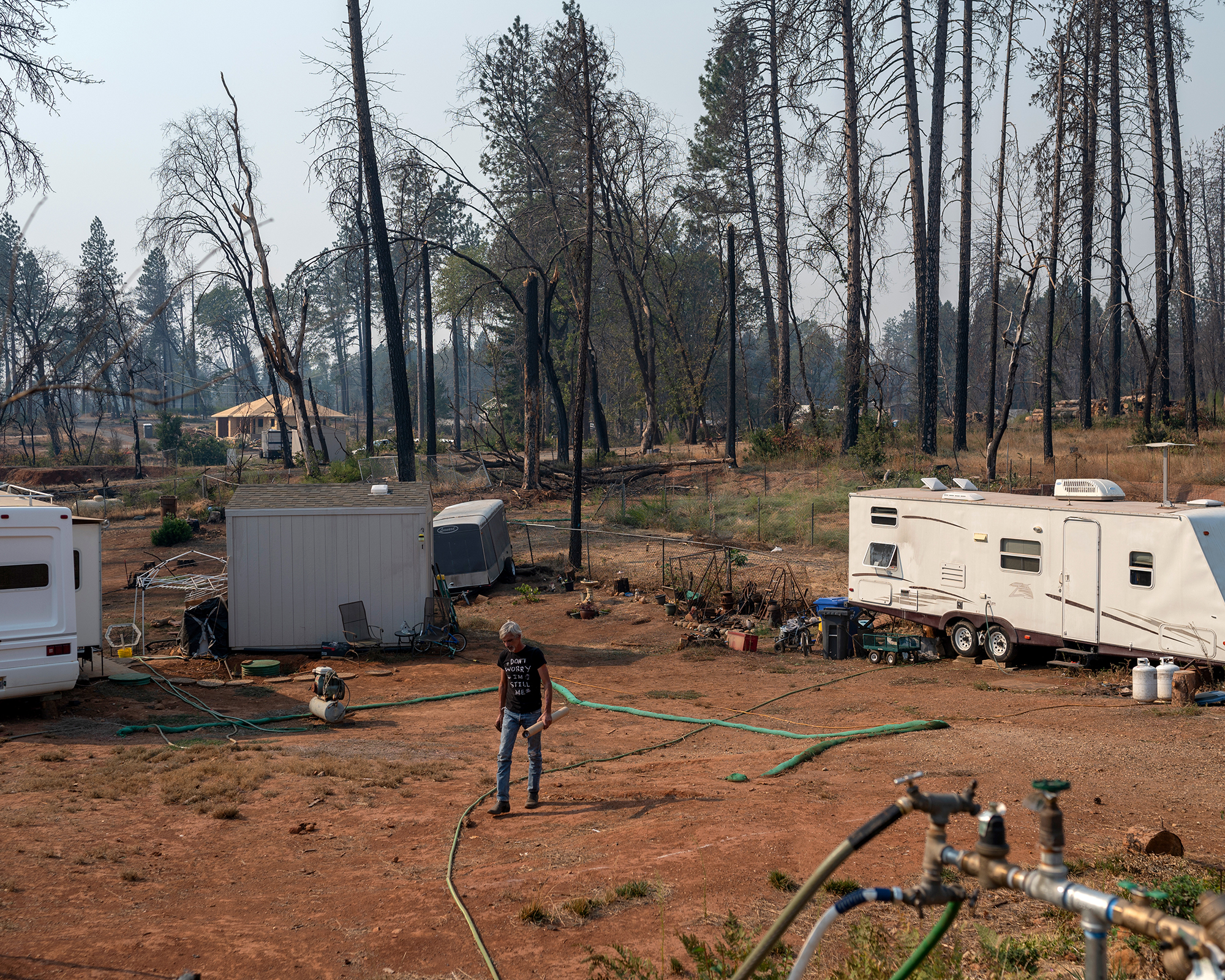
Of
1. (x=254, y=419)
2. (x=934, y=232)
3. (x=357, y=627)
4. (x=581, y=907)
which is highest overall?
(x=934, y=232)

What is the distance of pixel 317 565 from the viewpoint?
56.5ft

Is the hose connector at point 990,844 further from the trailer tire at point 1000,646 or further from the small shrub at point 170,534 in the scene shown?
the small shrub at point 170,534

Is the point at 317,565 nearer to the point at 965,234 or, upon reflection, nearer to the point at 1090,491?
the point at 1090,491

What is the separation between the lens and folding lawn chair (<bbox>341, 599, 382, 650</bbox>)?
1714cm

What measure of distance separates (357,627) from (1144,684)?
42.3 ft

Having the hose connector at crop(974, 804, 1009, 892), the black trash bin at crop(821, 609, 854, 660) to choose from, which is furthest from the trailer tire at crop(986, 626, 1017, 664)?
the hose connector at crop(974, 804, 1009, 892)

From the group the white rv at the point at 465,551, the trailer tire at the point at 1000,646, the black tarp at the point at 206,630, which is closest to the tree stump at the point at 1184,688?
the trailer tire at the point at 1000,646

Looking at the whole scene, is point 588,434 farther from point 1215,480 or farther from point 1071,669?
point 1071,669

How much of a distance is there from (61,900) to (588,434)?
6432cm

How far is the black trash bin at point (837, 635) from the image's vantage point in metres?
17.8

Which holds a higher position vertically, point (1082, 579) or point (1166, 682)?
point (1082, 579)

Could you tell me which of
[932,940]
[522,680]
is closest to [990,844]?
[932,940]

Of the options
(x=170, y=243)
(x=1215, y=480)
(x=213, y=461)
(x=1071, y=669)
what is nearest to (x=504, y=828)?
(x=1071, y=669)

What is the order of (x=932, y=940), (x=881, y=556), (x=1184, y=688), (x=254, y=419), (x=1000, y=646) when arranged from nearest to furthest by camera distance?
(x=932, y=940) → (x=1184, y=688) → (x=1000, y=646) → (x=881, y=556) → (x=254, y=419)
